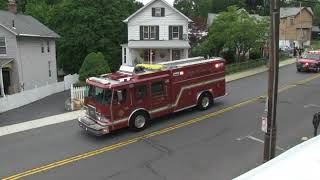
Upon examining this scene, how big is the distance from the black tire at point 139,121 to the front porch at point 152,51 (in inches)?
904

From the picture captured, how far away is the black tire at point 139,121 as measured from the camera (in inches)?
672

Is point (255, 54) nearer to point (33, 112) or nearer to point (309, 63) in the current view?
point (309, 63)

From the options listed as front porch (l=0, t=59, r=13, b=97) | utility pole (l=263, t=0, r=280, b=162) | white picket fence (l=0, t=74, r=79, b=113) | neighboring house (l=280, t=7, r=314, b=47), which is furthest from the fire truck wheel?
neighboring house (l=280, t=7, r=314, b=47)

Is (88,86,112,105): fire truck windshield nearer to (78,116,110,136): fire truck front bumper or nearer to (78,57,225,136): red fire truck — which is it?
(78,57,225,136): red fire truck

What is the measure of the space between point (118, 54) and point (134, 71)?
2774cm

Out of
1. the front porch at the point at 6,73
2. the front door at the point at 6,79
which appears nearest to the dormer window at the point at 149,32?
the front porch at the point at 6,73

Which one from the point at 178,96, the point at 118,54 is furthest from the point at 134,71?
the point at 118,54

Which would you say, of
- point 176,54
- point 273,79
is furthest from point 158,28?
point 273,79

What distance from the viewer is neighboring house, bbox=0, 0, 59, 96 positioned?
34.6 m

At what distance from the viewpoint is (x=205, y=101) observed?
20.4 meters

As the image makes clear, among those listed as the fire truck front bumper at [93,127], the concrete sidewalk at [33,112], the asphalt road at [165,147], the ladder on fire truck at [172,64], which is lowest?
the concrete sidewalk at [33,112]

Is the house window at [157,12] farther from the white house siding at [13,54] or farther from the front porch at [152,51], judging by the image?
the white house siding at [13,54]

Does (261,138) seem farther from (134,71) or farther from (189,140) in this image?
(134,71)

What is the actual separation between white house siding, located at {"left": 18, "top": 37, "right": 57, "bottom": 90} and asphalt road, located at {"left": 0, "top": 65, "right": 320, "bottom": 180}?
18583 millimetres
